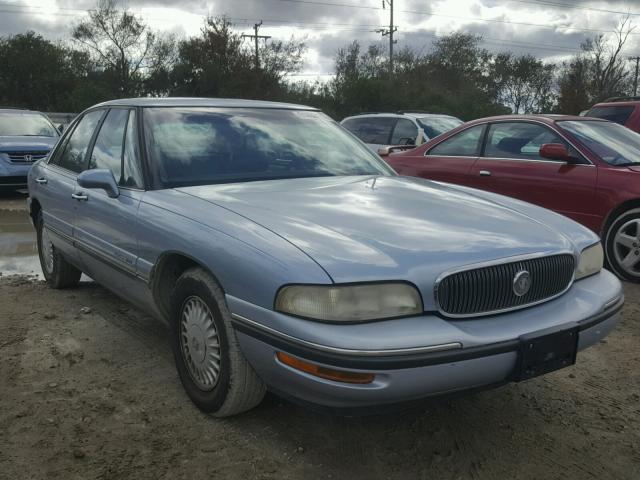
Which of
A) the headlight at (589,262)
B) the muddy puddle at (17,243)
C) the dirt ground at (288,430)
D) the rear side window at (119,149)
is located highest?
the rear side window at (119,149)

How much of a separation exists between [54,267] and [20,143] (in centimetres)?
707

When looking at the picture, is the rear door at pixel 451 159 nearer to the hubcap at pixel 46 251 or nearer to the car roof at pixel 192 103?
the car roof at pixel 192 103

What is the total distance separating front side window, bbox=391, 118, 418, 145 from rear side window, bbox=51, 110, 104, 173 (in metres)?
6.93

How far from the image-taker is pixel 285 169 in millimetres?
3525

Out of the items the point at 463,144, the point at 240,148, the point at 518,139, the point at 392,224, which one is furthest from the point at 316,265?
the point at 463,144

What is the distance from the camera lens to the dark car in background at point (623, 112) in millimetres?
8380

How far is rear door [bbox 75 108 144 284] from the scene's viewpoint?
131 inches

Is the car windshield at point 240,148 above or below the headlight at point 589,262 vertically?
above

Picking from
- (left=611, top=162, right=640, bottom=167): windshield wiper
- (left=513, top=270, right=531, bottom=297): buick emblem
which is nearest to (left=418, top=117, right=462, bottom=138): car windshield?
(left=611, top=162, right=640, bottom=167): windshield wiper

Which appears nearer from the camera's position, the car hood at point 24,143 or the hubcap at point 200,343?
the hubcap at point 200,343

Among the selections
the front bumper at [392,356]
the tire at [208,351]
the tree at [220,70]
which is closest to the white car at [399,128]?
the tire at [208,351]

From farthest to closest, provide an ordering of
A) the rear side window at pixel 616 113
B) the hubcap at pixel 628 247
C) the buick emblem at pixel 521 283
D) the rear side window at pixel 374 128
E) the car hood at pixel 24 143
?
the rear side window at pixel 374 128 < the car hood at pixel 24 143 < the rear side window at pixel 616 113 < the hubcap at pixel 628 247 < the buick emblem at pixel 521 283

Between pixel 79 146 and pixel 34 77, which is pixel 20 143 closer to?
pixel 79 146

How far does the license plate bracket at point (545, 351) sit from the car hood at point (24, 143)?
10675mm
